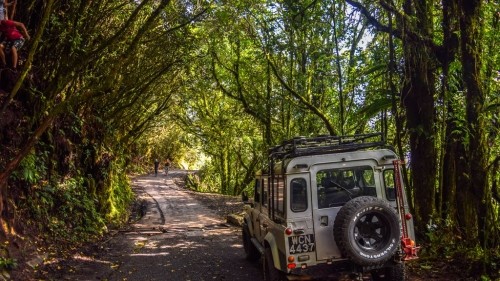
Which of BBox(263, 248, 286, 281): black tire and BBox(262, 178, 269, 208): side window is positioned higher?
BBox(262, 178, 269, 208): side window

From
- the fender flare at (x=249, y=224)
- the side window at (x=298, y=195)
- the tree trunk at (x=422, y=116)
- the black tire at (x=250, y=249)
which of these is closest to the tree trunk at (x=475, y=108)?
the tree trunk at (x=422, y=116)

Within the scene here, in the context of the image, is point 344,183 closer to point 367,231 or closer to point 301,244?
point 367,231

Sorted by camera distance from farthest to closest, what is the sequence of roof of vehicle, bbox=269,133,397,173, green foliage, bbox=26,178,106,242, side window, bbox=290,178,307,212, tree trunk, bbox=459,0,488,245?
green foliage, bbox=26,178,106,242, tree trunk, bbox=459,0,488,245, roof of vehicle, bbox=269,133,397,173, side window, bbox=290,178,307,212

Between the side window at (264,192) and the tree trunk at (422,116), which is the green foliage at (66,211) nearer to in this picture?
the side window at (264,192)

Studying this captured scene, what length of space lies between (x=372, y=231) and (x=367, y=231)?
74 mm

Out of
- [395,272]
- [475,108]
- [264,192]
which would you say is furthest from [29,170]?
[475,108]

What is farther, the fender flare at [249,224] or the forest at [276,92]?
the fender flare at [249,224]

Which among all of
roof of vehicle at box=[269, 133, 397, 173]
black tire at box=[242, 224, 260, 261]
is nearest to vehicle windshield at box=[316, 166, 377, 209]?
roof of vehicle at box=[269, 133, 397, 173]

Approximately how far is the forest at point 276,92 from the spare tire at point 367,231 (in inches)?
72.6

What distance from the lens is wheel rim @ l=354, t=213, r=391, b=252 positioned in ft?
19.6

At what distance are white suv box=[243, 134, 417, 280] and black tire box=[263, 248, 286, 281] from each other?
0.05 feet

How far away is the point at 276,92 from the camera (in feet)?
64.2

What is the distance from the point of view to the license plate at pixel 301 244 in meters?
6.14

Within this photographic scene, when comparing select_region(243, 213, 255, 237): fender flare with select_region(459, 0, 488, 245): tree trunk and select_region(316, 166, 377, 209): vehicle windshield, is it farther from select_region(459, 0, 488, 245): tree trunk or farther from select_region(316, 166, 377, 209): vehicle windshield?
select_region(459, 0, 488, 245): tree trunk
